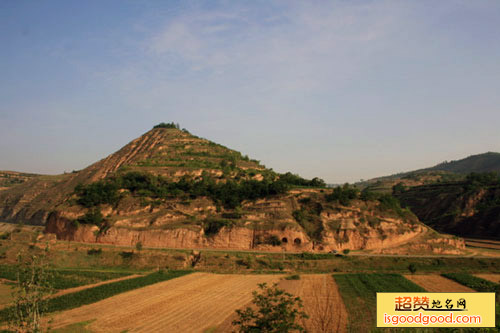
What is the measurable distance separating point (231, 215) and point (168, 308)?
27.3 meters

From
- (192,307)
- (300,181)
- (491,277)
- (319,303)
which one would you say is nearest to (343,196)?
(300,181)

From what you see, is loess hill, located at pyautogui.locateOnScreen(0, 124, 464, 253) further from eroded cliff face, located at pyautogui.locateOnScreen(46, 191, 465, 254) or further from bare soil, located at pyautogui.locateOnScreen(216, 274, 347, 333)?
bare soil, located at pyautogui.locateOnScreen(216, 274, 347, 333)

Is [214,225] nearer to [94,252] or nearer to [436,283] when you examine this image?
[94,252]

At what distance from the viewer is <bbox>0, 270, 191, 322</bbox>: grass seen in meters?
28.3

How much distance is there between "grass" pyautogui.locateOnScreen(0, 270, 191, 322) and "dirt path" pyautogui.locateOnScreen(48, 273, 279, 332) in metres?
1.01

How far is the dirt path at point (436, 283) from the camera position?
1372 inches

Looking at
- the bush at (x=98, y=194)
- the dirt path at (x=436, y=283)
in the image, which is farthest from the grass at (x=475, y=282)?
the bush at (x=98, y=194)

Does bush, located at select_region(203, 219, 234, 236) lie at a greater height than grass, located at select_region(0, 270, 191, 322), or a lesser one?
greater

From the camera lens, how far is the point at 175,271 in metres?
43.0

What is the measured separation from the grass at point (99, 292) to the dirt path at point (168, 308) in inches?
39.7

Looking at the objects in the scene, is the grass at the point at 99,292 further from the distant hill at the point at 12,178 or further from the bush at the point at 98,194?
the distant hill at the point at 12,178

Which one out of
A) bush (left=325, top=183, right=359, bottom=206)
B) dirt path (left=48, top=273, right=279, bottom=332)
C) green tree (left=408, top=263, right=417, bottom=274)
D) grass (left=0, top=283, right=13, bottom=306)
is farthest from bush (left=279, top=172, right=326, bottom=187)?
grass (left=0, top=283, right=13, bottom=306)

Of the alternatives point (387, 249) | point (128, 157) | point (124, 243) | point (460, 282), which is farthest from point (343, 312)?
point (128, 157)

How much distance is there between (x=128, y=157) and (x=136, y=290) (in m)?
70.1
